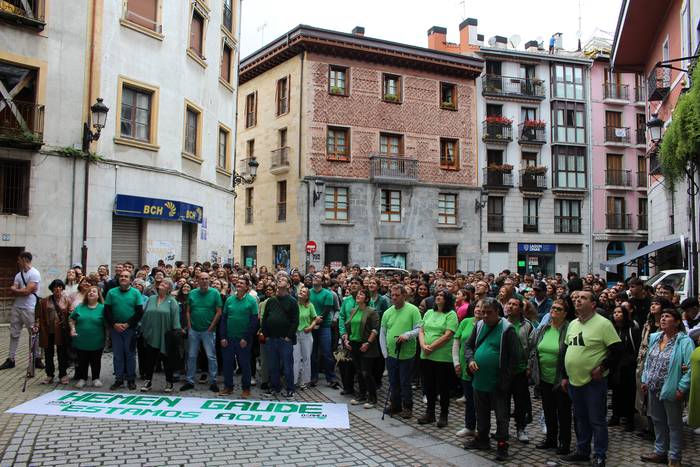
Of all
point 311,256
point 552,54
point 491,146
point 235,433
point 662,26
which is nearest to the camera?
point 235,433

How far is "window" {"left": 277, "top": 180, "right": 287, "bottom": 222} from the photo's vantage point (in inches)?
1227

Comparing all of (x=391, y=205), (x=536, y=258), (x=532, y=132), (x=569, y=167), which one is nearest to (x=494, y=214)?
(x=536, y=258)

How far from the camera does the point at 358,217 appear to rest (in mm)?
30578

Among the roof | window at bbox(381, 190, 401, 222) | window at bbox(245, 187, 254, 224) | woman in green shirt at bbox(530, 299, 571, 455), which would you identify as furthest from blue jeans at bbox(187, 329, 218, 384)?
window at bbox(245, 187, 254, 224)

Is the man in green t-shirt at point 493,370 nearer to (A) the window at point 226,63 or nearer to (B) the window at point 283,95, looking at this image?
(A) the window at point 226,63

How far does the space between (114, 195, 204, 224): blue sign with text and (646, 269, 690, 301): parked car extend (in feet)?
47.7

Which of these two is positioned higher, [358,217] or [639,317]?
[358,217]

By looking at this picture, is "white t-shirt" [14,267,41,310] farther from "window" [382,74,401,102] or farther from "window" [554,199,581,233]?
"window" [554,199,581,233]

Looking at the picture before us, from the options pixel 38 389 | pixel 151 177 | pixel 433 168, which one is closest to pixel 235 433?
pixel 38 389

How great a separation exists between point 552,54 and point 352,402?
35766mm

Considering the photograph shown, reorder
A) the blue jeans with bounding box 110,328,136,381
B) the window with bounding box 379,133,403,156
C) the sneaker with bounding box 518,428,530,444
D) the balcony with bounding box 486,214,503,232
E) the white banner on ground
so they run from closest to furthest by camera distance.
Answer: the sneaker with bounding box 518,428,530,444, the white banner on ground, the blue jeans with bounding box 110,328,136,381, the window with bounding box 379,133,403,156, the balcony with bounding box 486,214,503,232

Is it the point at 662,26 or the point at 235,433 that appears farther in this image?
the point at 662,26

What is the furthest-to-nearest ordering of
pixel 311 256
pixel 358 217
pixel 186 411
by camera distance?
pixel 358 217 → pixel 311 256 → pixel 186 411

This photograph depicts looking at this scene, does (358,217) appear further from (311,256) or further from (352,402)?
(352,402)
